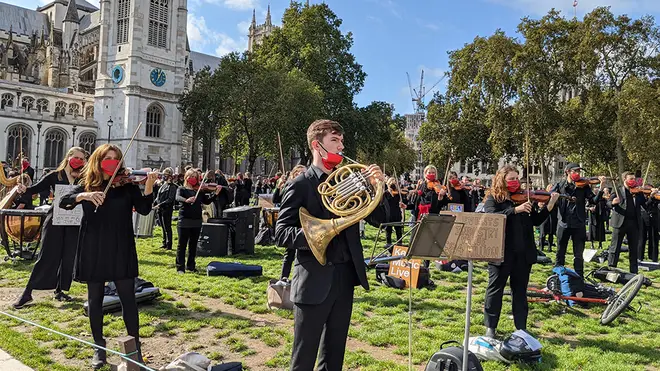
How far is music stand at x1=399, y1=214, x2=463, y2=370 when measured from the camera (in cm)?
354

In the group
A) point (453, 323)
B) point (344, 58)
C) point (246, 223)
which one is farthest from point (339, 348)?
point (344, 58)

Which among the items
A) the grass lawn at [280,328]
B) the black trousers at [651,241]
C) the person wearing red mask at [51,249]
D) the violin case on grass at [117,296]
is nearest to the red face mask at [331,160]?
the grass lawn at [280,328]

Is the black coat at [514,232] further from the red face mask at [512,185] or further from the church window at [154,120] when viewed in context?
the church window at [154,120]

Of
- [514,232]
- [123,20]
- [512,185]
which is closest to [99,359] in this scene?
[514,232]

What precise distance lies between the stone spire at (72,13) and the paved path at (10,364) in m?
73.9

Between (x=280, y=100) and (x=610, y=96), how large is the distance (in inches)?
927

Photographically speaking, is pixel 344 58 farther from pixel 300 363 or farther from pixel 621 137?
pixel 300 363

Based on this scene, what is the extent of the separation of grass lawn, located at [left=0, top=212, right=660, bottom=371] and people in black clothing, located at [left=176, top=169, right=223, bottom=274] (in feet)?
2.15

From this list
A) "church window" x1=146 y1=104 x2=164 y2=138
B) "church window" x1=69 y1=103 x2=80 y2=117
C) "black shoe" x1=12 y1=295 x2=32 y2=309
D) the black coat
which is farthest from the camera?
"church window" x1=69 y1=103 x2=80 y2=117

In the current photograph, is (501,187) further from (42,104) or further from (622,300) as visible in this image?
(42,104)

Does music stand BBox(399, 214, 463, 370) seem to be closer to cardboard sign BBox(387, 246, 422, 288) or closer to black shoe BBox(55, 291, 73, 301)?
cardboard sign BBox(387, 246, 422, 288)

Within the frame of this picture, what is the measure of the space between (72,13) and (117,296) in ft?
243

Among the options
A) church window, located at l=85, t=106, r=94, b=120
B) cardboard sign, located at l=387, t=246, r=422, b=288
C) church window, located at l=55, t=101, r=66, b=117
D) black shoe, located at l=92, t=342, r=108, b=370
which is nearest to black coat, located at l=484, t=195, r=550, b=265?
cardboard sign, located at l=387, t=246, r=422, b=288

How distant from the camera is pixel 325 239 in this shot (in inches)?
122
